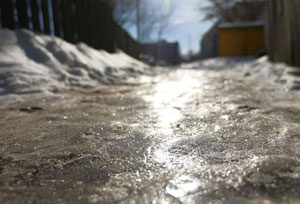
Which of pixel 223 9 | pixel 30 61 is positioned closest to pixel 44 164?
pixel 30 61

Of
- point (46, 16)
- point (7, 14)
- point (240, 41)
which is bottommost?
point (240, 41)

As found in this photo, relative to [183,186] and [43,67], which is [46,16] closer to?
[43,67]

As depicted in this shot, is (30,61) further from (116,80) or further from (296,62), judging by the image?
(296,62)

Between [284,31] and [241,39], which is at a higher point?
[284,31]

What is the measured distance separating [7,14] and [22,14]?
0.93 ft

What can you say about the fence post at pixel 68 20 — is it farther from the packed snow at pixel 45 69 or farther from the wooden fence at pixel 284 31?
the wooden fence at pixel 284 31

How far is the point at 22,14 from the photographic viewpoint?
5531 mm

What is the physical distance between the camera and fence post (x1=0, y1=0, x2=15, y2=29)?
5188 mm

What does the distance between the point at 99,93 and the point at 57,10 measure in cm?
266

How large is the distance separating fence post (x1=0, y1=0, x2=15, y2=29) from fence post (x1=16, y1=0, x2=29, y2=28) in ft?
0.62

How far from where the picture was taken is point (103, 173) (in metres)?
1.57

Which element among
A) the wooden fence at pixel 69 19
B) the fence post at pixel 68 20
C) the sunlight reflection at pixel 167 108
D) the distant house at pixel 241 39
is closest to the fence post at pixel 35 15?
the wooden fence at pixel 69 19

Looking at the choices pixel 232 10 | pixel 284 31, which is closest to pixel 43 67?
pixel 284 31

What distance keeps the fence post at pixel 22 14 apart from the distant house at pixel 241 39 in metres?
14.7
